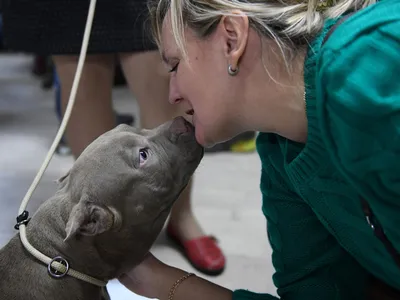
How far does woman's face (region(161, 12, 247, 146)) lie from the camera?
101 centimetres

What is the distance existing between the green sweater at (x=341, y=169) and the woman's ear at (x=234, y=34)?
109mm

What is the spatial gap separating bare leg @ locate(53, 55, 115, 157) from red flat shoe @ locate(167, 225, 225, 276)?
1.46 ft

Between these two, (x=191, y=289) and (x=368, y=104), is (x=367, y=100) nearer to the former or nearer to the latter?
(x=368, y=104)

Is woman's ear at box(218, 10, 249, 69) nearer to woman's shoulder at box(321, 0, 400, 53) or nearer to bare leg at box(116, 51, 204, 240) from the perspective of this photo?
woman's shoulder at box(321, 0, 400, 53)

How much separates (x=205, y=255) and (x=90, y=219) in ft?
2.48

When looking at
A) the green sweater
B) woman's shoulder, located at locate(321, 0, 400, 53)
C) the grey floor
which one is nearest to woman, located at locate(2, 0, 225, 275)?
the grey floor

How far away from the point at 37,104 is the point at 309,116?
8.89 feet

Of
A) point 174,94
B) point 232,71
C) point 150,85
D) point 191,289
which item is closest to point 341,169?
point 232,71

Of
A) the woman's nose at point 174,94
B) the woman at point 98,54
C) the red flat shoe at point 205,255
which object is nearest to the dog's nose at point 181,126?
the woman's nose at point 174,94

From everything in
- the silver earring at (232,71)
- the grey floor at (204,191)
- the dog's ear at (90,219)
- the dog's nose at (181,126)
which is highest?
the silver earring at (232,71)

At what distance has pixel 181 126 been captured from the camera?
1226 mm

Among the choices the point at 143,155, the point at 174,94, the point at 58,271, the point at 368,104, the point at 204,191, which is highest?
the point at 368,104

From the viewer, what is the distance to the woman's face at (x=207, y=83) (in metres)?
1.01

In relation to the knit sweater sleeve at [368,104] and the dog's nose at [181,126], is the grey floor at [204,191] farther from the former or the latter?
the knit sweater sleeve at [368,104]
